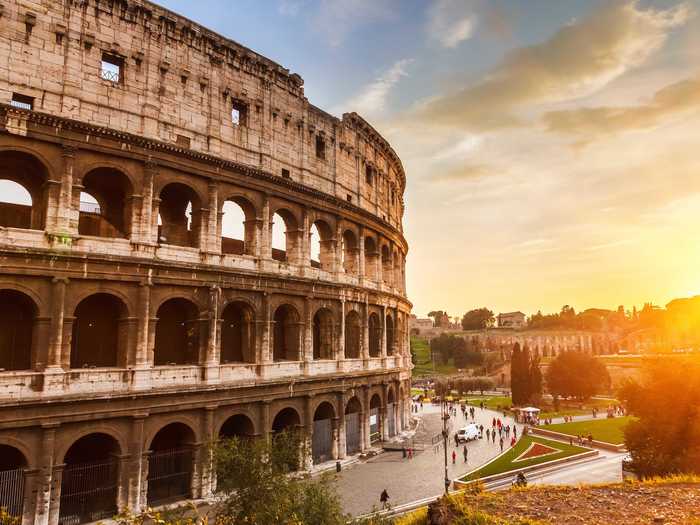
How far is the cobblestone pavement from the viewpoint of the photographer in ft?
68.6

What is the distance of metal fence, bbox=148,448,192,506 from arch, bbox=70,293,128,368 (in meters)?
3.88

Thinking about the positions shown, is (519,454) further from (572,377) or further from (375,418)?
(572,377)

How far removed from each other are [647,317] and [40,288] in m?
144

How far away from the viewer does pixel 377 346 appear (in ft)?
105

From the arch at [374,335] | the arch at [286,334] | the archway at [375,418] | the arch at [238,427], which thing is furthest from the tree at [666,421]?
the arch at [238,427]

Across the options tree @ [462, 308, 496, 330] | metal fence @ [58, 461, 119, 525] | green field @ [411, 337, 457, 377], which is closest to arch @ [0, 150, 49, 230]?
metal fence @ [58, 461, 119, 525]

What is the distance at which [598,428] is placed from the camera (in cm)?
4047

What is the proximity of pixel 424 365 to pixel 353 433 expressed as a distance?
83.7m

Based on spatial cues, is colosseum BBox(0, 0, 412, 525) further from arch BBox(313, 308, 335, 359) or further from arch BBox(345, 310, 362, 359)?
arch BBox(345, 310, 362, 359)

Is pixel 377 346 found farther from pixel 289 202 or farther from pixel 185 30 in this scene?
pixel 185 30

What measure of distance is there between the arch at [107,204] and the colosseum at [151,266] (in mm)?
76

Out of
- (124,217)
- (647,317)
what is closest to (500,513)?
(124,217)

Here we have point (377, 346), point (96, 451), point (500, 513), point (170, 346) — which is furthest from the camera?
point (377, 346)

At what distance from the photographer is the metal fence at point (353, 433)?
1064 inches
